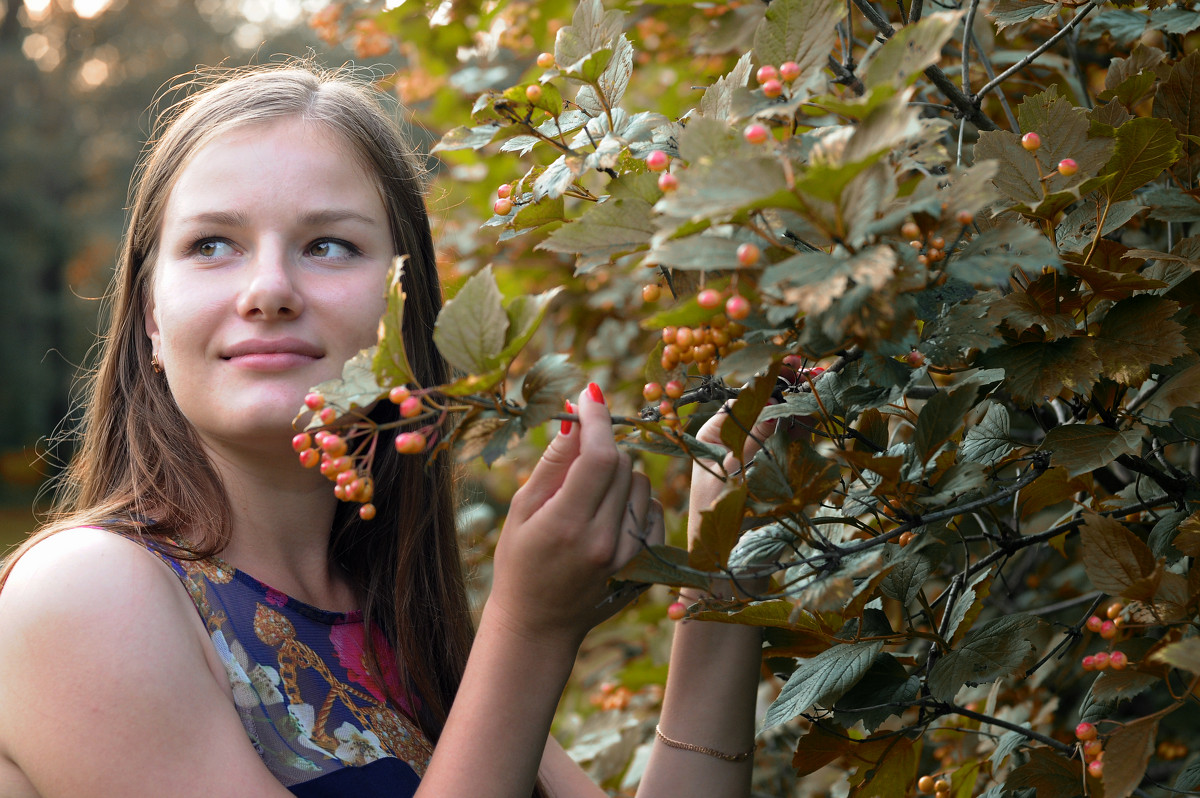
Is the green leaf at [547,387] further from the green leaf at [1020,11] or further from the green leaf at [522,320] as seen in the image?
the green leaf at [1020,11]

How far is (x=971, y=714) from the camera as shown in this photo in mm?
983

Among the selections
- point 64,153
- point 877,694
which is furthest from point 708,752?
point 64,153

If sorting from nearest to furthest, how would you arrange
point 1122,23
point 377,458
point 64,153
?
point 1122,23 → point 377,458 → point 64,153

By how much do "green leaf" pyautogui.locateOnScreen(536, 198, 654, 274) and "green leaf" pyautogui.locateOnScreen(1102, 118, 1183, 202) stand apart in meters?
0.46

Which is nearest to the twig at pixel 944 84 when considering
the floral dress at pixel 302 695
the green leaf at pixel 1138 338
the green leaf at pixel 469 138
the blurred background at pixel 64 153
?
the green leaf at pixel 1138 338

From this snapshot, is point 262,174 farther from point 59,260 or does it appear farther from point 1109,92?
point 59,260

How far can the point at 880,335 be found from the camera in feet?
2.08

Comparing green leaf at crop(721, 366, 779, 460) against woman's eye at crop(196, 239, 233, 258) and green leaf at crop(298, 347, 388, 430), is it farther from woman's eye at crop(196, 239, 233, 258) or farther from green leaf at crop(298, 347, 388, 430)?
woman's eye at crop(196, 239, 233, 258)

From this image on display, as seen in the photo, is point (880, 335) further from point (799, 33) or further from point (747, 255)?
point (799, 33)

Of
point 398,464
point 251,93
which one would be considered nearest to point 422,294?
point 398,464

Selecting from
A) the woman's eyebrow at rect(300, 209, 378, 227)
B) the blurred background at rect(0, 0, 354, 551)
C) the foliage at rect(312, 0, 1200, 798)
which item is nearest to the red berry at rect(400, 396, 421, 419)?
the foliage at rect(312, 0, 1200, 798)

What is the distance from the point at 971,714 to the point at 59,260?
2123 cm

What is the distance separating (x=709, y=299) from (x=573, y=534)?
1.11 ft

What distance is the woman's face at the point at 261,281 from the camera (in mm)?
1234
